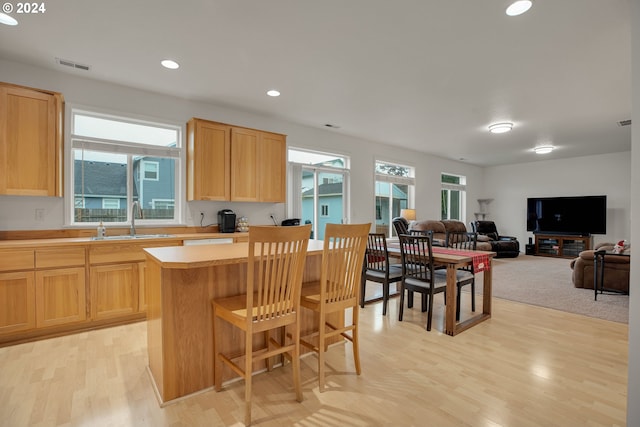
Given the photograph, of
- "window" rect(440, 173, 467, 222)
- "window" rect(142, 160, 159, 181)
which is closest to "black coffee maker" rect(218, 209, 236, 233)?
"window" rect(142, 160, 159, 181)

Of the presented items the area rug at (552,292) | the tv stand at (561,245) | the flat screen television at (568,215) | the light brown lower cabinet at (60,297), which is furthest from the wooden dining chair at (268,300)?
the flat screen television at (568,215)

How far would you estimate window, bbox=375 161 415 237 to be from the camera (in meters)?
7.12

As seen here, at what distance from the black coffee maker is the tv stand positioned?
28.2 feet

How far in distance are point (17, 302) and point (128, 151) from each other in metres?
1.93

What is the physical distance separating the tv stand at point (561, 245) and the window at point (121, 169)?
9373 mm

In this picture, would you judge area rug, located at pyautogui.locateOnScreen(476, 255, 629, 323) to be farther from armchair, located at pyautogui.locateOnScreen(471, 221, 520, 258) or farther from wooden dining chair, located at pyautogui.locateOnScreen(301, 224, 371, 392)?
wooden dining chair, located at pyautogui.locateOnScreen(301, 224, 371, 392)

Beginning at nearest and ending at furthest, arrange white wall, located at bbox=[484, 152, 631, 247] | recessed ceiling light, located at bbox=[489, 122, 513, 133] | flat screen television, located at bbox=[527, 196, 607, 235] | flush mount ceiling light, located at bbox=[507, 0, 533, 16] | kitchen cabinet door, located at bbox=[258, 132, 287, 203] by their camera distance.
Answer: flush mount ceiling light, located at bbox=[507, 0, 533, 16] < kitchen cabinet door, located at bbox=[258, 132, 287, 203] < recessed ceiling light, located at bbox=[489, 122, 513, 133] < white wall, located at bbox=[484, 152, 631, 247] < flat screen television, located at bbox=[527, 196, 607, 235]

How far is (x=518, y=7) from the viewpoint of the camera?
2273 mm

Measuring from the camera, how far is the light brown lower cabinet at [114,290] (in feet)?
10.4

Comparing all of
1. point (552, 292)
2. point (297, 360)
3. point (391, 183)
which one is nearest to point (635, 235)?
point (297, 360)

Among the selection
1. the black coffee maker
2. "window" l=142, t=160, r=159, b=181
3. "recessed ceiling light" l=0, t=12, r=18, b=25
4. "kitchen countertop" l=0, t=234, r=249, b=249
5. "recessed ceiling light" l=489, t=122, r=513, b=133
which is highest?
"recessed ceiling light" l=0, t=12, r=18, b=25

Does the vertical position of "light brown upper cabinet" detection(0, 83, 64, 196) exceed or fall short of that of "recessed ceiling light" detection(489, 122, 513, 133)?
it falls short

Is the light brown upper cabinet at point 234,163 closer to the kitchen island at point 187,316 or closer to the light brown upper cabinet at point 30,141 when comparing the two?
the light brown upper cabinet at point 30,141

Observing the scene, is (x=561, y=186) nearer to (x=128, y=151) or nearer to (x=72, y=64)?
(x=128, y=151)
